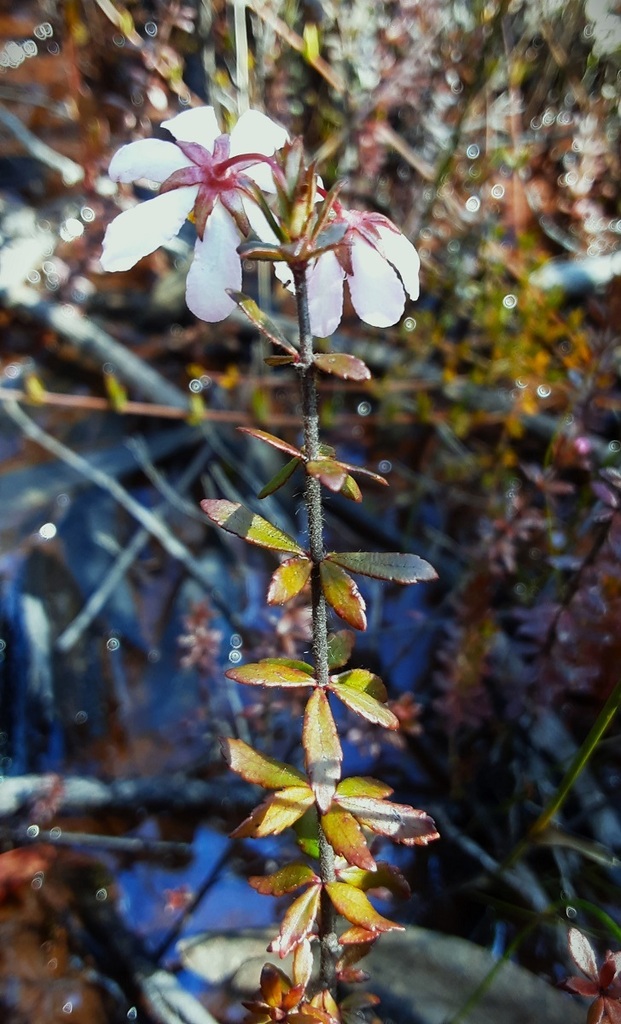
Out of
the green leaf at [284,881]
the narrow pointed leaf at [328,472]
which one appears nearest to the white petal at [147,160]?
the narrow pointed leaf at [328,472]

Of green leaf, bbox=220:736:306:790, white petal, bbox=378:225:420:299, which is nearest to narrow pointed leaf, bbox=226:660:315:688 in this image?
green leaf, bbox=220:736:306:790

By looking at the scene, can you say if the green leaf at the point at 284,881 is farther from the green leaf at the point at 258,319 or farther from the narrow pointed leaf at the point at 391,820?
the green leaf at the point at 258,319

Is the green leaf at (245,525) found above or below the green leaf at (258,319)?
below

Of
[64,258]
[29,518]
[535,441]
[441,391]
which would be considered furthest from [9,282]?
[535,441]

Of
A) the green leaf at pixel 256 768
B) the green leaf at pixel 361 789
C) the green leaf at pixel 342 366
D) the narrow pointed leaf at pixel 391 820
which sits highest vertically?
the green leaf at pixel 342 366

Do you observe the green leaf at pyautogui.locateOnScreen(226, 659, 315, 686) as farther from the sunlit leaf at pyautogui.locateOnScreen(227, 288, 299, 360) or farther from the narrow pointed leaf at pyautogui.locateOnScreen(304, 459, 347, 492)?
the sunlit leaf at pyautogui.locateOnScreen(227, 288, 299, 360)

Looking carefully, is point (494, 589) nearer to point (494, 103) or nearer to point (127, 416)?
point (127, 416)

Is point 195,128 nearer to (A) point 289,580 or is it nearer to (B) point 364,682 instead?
(A) point 289,580
